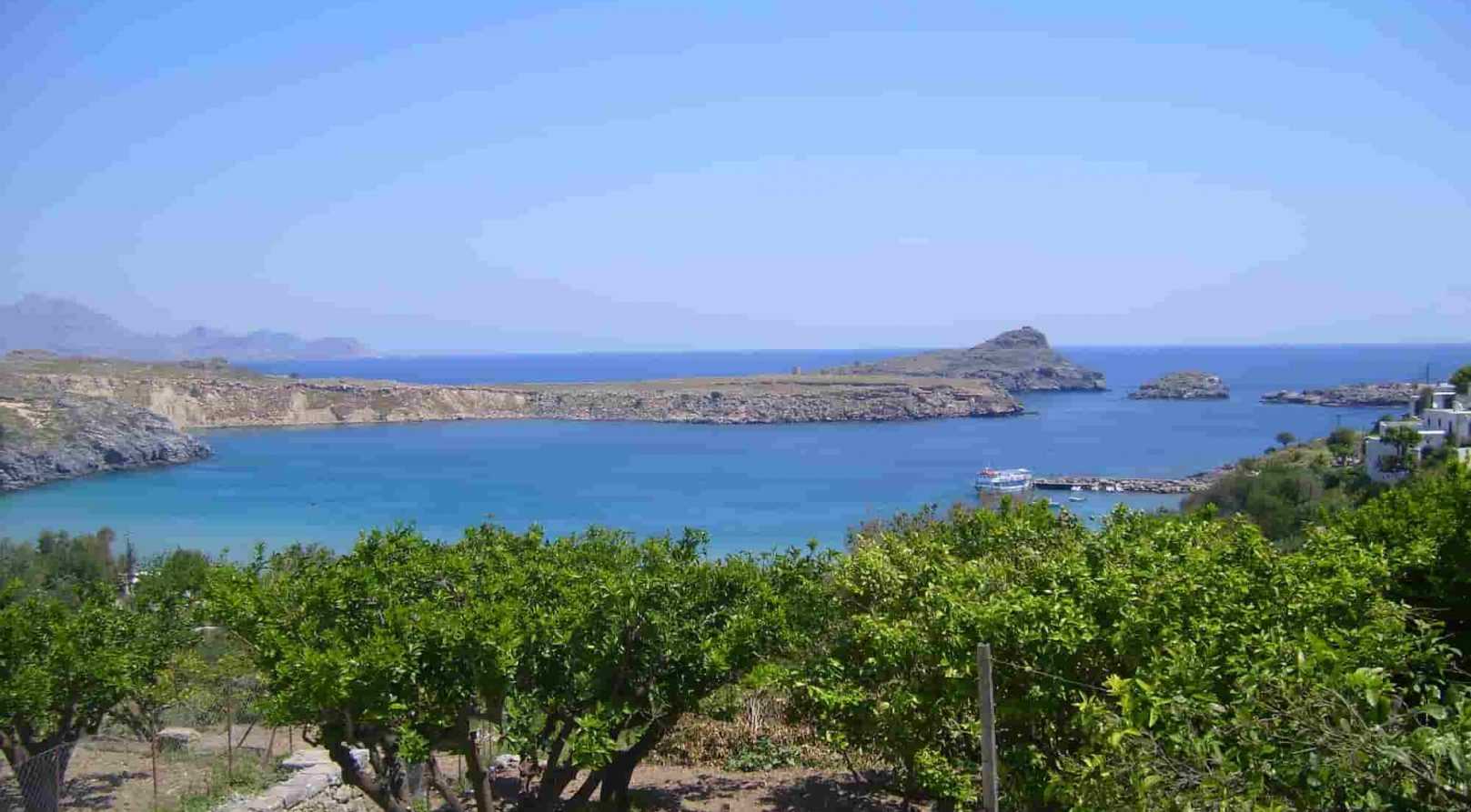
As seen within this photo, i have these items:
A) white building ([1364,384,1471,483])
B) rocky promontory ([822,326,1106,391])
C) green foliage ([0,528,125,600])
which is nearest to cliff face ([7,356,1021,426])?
rocky promontory ([822,326,1106,391])

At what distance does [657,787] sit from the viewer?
512 inches

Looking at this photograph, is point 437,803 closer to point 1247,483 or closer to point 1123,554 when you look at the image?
point 1123,554

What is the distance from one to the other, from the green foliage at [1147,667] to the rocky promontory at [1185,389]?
150 meters

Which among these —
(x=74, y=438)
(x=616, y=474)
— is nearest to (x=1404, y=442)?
(x=616, y=474)

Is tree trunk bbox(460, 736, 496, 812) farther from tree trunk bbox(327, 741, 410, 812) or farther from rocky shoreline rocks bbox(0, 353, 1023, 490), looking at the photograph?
rocky shoreline rocks bbox(0, 353, 1023, 490)

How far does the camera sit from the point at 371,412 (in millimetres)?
124312

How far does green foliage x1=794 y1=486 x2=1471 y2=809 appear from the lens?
5020 millimetres

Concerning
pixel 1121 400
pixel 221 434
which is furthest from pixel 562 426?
pixel 1121 400

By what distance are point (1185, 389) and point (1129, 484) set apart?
90.7 m

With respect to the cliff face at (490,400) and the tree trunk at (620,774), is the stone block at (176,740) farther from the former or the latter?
the cliff face at (490,400)

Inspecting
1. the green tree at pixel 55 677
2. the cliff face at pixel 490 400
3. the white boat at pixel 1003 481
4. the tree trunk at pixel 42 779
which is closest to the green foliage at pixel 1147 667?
the green tree at pixel 55 677

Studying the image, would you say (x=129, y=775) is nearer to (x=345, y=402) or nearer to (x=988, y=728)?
(x=988, y=728)

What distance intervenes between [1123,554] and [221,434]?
380 feet

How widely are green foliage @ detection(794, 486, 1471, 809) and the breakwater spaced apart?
6094 cm
